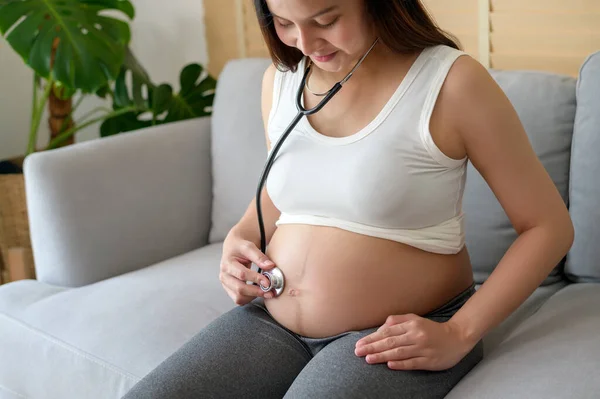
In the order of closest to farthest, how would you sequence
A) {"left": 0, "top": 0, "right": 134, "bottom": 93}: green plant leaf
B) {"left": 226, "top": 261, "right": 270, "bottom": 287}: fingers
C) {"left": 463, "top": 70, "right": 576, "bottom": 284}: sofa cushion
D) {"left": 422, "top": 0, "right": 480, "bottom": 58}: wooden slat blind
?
1. {"left": 226, "top": 261, "right": 270, "bottom": 287}: fingers
2. {"left": 463, "top": 70, "right": 576, "bottom": 284}: sofa cushion
3. {"left": 422, "top": 0, "right": 480, "bottom": 58}: wooden slat blind
4. {"left": 0, "top": 0, "right": 134, "bottom": 93}: green plant leaf

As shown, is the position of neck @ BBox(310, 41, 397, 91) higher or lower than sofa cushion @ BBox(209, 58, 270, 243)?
higher

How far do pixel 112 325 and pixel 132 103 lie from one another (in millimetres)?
1072

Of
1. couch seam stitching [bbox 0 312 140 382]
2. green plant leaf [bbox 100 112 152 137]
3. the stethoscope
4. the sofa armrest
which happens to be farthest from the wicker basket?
the stethoscope

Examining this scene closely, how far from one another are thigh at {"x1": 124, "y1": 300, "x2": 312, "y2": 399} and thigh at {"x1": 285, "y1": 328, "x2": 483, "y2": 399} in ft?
0.22

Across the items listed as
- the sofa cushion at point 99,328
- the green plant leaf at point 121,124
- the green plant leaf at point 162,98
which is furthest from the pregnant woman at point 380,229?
the green plant leaf at point 121,124

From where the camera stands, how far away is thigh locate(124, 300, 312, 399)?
3.84 feet

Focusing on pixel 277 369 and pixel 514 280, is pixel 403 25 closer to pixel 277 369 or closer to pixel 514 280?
pixel 514 280

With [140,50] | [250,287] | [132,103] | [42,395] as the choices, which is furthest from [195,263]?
[140,50]

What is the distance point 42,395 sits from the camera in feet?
5.21

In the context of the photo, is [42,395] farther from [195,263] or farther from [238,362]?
[238,362]

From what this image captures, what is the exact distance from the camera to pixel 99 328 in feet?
5.12

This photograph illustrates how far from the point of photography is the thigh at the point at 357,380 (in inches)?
42.3

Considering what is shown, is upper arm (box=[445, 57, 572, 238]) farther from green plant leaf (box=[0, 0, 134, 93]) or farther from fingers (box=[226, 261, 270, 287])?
green plant leaf (box=[0, 0, 134, 93])

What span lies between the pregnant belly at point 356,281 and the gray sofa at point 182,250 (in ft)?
0.47
